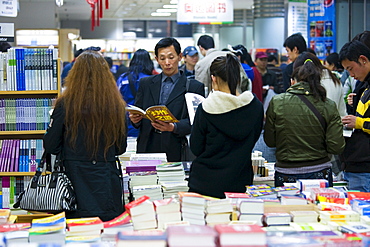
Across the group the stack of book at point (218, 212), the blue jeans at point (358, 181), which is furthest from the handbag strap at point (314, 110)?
the stack of book at point (218, 212)

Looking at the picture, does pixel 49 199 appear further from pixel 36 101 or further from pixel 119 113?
pixel 36 101

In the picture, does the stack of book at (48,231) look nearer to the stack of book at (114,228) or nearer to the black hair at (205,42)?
the stack of book at (114,228)

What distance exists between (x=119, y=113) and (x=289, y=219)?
124 cm

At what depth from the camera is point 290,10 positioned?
13.3 metres

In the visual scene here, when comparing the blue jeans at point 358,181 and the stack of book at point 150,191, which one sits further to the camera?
the blue jeans at point 358,181

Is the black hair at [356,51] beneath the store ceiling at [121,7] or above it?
beneath

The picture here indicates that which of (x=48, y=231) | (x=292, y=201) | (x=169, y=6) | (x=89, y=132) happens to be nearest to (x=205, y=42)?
(x=89, y=132)

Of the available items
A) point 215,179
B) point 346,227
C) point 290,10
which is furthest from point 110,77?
point 290,10

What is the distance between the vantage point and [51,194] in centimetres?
339

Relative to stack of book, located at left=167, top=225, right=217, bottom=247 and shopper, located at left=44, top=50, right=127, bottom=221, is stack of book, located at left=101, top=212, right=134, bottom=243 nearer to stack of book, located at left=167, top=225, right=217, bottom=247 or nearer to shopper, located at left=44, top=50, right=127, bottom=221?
stack of book, located at left=167, top=225, right=217, bottom=247

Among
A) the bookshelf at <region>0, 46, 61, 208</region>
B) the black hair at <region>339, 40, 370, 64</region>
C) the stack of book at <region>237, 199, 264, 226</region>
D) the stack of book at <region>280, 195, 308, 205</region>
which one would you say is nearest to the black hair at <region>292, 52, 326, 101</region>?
the black hair at <region>339, 40, 370, 64</region>

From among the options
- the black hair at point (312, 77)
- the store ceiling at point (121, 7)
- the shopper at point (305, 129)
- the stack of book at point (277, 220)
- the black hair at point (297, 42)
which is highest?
the store ceiling at point (121, 7)

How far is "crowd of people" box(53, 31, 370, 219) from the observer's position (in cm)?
337

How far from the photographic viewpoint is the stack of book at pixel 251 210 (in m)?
2.77
